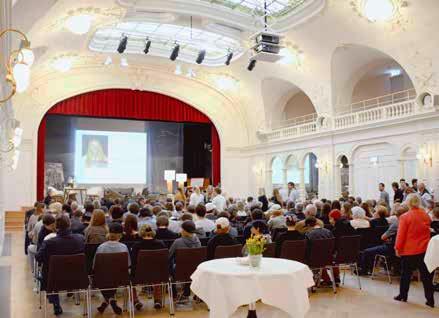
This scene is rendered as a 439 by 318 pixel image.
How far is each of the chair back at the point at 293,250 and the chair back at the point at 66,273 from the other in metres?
2.54

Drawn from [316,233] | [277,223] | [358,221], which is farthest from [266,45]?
[316,233]

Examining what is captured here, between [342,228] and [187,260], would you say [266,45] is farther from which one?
[187,260]

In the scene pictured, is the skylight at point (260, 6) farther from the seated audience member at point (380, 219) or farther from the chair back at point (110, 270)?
the chair back at point (110, 270)

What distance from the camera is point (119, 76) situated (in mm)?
20109

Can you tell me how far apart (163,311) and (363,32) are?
36.0ft

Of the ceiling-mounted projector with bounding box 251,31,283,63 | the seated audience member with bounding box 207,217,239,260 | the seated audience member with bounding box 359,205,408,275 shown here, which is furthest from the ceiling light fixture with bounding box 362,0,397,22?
the seated audience member with bounding box 207,217,239,260

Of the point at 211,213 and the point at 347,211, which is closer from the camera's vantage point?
the point at 347,211

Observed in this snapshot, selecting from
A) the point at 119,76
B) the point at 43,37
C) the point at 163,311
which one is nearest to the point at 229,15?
the point at 43,37

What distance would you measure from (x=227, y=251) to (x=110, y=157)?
635 inches

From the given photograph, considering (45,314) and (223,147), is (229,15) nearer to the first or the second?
(223,147)

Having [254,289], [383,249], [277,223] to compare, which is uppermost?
[277,223]

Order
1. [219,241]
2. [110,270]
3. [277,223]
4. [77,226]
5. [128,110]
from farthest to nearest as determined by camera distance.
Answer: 1. [128,110]
2. [277,223]
3. [77,226]
4. [219,241]
5. [110,270]

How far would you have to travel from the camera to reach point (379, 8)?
11258mm

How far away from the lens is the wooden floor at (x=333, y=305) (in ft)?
17.2
